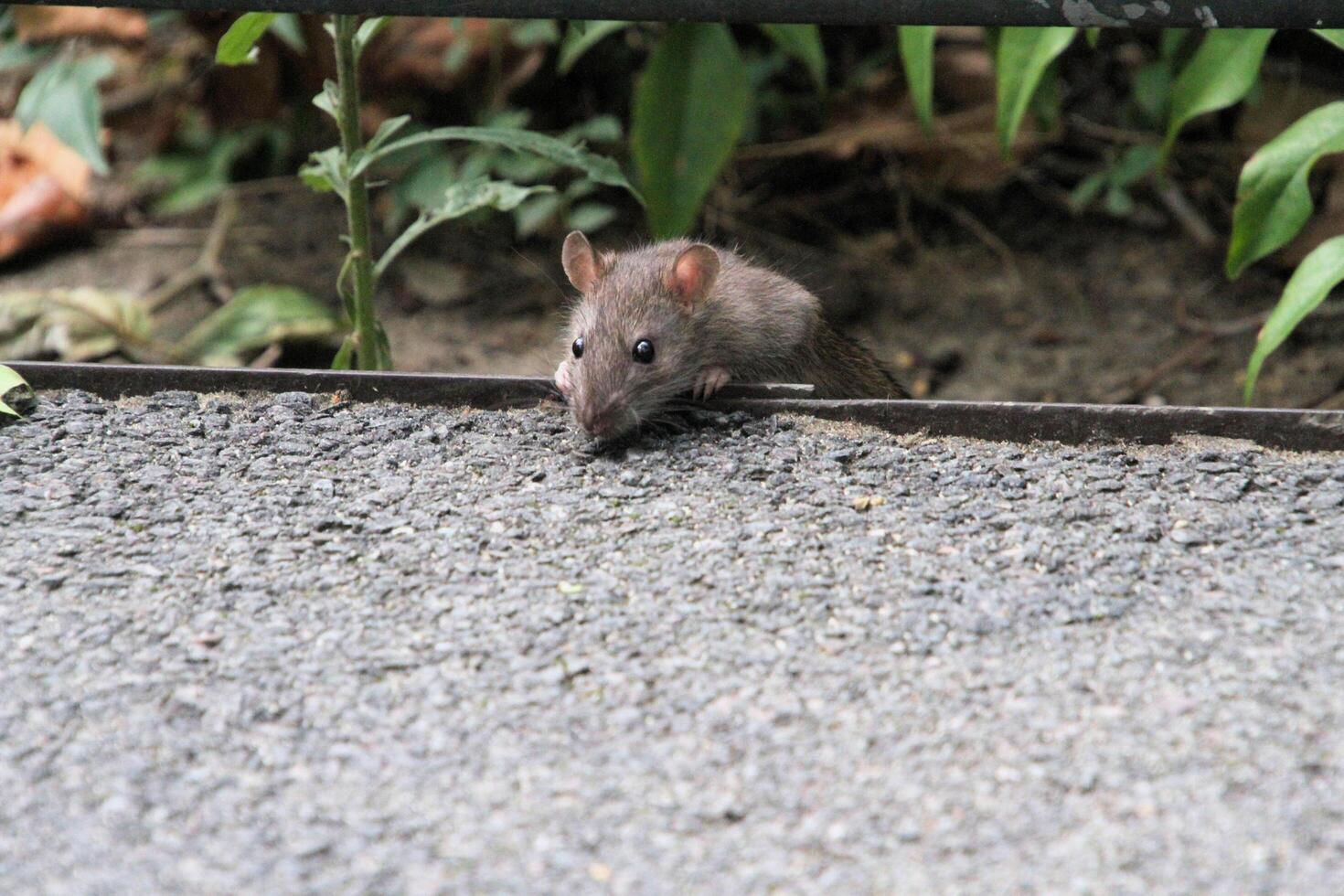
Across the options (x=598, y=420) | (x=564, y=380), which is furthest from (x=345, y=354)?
(x=598, y=420)

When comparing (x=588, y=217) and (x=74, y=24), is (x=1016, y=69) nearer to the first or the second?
(x=588, y=217)

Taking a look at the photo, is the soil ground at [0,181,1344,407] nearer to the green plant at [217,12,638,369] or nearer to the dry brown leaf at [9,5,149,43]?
the dry brown leaf at [9,5,149,43]

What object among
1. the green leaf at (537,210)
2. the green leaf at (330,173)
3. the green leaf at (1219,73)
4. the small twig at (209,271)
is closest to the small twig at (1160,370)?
the green leaf at (1219,73)

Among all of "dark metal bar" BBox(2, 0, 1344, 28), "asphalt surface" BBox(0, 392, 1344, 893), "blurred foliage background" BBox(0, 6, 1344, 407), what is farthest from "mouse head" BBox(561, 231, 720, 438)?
"blurred foliage background" BBox(0, 6, 1344, 407)

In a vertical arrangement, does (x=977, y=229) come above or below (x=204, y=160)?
below

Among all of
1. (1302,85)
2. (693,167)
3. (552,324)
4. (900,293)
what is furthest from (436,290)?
(1302,85)

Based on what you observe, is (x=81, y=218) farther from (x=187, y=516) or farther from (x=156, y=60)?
(x=187, y=516)

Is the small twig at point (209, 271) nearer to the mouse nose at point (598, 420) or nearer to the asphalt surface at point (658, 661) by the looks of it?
the asphalt surface at point (658, 661)
